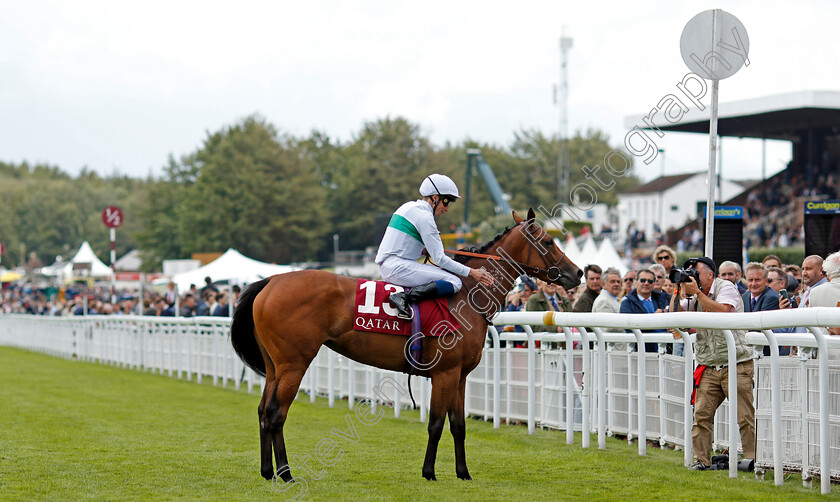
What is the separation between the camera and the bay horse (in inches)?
273

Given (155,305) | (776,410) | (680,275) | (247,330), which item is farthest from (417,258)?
(155,305)

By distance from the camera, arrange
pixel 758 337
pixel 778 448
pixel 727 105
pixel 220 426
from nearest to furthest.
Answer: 1. pixel 778 448
2. pixel 758 337
3. pixel 220 426
4. pixel 727 105

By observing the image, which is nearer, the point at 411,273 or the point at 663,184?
the point at 411,273

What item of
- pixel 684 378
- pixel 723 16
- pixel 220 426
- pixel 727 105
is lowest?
pixel 220 426

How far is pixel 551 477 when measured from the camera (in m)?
7.02

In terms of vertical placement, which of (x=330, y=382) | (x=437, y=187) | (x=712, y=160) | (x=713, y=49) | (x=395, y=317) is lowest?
(x=330, y=382)

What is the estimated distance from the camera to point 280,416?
6844 mm

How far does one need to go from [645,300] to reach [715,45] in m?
2.88

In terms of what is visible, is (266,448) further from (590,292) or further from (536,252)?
(590,292)

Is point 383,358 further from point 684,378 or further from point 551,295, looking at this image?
point 551,295

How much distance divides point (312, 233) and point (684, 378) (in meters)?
61.1

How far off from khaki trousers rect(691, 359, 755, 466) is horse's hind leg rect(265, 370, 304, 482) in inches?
111

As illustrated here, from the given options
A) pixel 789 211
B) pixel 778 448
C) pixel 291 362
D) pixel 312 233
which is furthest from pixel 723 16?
pixel 312 233

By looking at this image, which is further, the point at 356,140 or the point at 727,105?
the point at 356,140
